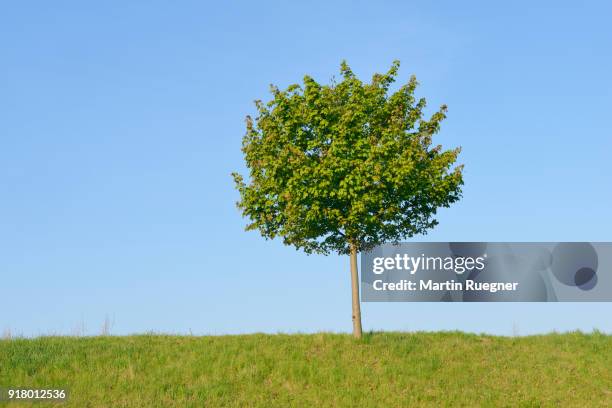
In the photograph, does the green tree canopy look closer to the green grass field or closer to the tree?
the tree

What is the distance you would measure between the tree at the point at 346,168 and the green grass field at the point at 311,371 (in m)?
3.19

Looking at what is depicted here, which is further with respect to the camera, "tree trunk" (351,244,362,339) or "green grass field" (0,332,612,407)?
"tree trunk" (351,244,362,339)

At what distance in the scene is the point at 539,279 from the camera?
39.6 metres

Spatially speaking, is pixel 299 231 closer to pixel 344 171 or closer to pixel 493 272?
pixel 344 171

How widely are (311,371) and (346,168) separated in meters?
8.15

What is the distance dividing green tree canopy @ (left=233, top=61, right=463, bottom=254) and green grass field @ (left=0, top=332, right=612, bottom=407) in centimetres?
497

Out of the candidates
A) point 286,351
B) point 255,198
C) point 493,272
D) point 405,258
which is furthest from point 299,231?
point 493,272

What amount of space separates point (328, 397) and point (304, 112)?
12.0 m

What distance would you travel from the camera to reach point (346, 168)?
2823 centimetres

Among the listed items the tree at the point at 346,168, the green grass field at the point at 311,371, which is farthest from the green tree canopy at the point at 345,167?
the green grass field at the point at 311,371

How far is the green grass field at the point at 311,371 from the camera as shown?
82.4 feet

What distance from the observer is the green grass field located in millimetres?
25109

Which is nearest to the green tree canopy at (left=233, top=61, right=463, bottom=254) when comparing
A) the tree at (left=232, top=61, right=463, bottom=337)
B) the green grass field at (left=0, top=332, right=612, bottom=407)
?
the tree at (left=232, top=61, right=463, bottom=337)

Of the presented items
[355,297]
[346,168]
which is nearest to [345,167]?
[346,168]
